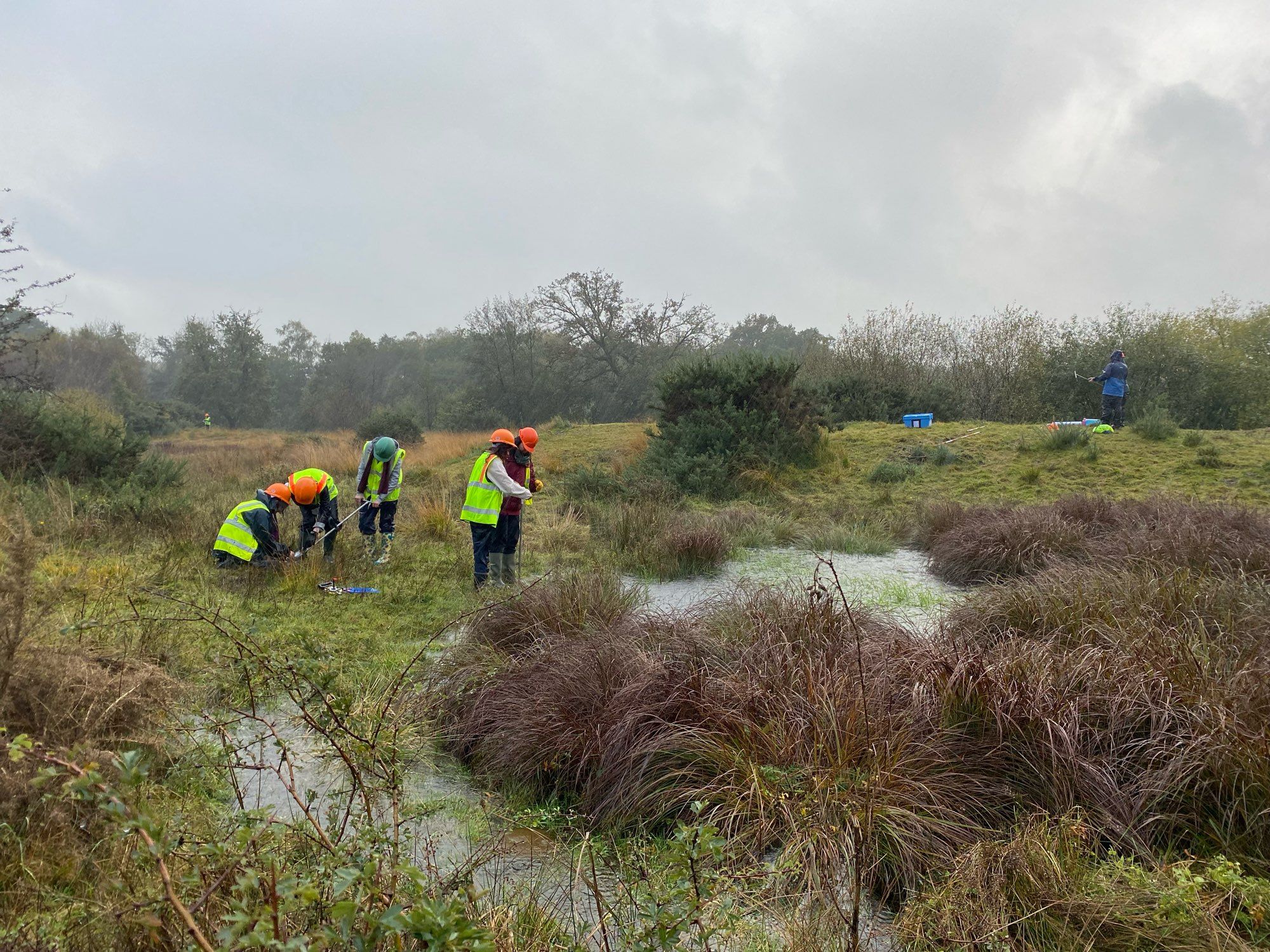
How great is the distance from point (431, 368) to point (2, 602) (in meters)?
52.0

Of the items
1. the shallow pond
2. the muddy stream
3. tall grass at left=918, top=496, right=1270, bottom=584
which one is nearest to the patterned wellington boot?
the shallow pond

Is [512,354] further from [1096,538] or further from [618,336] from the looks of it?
[1096,538]

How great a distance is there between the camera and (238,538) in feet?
24.4

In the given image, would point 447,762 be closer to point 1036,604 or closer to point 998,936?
point 998,936

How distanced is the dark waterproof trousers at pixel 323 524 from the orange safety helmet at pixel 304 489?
16cm

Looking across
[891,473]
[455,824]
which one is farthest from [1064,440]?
[455,824]

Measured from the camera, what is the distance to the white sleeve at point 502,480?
733 centimetres

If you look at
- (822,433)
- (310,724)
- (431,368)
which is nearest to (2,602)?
(310,724)

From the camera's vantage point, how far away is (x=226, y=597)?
254 inches

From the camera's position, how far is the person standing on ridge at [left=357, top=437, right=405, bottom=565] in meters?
8.65

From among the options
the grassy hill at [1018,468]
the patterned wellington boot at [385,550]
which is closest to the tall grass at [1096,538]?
the grassy hill at [1018,468]

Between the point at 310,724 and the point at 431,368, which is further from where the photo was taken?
the point at 431,368

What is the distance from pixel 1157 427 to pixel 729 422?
812 centimetres

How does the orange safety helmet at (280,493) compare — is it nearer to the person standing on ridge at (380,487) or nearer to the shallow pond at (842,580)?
the person standing on ridge at (380,487)
